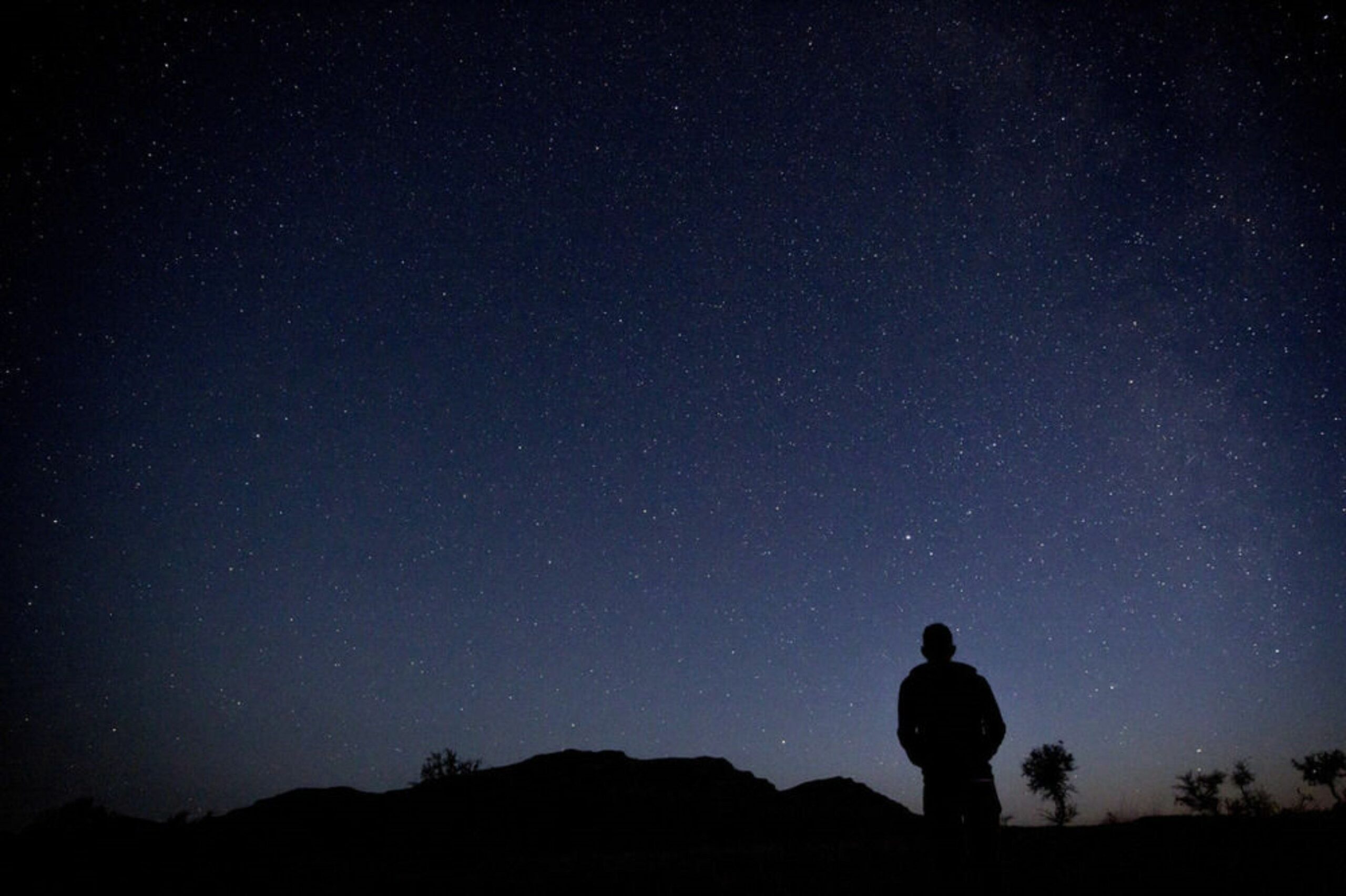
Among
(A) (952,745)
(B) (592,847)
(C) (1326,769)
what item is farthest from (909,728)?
(C) (1326,769)

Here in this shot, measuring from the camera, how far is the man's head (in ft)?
12.4

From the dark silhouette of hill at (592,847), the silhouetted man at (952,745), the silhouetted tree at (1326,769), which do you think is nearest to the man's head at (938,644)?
the silhouetted man at (952,745)

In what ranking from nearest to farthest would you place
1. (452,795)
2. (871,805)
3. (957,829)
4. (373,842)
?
(957,829) < (373,842) < (452,795) < (871,805)

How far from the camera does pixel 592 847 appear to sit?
26969 mm

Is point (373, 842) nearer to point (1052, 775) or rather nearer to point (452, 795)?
point (452, 795)

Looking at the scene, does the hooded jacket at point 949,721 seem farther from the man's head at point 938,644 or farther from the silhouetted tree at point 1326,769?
the silhouetted tree at point 1326,769

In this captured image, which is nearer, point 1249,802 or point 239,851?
point 239,851

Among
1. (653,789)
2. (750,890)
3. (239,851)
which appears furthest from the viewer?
(653,789)

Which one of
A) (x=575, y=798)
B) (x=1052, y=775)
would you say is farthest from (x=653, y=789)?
(x=1052, y=775)

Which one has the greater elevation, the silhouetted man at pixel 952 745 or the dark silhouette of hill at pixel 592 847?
the silhouetted man at pixel 952 745

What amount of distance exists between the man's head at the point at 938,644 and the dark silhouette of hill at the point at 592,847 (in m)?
1.23

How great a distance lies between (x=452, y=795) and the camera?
110 ft

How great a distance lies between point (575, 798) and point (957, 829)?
35.5m

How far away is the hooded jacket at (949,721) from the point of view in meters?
3.56
